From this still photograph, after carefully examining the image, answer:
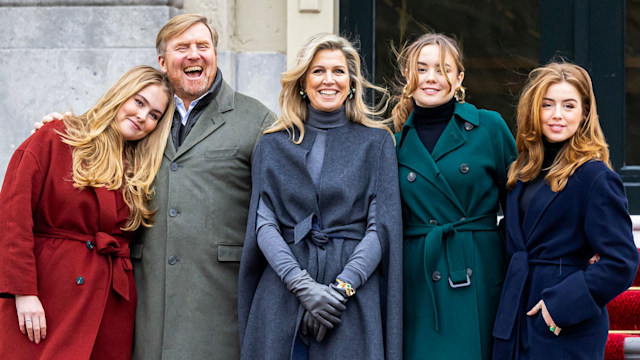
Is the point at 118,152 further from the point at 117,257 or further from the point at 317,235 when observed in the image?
the point at 317,235

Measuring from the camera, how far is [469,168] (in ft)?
11.9

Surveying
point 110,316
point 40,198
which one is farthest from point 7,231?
point 110,316

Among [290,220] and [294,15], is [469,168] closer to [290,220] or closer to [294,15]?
[290,220]

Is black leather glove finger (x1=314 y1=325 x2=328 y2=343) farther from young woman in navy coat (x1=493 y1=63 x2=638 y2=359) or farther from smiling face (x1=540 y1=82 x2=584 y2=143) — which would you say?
smiling face (x1=540 y1=82 x2=584 y2=143)

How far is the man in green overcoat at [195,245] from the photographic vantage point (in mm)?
3852

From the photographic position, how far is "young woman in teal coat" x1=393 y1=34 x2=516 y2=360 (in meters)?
3.54

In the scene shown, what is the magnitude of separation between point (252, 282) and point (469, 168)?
107 cm

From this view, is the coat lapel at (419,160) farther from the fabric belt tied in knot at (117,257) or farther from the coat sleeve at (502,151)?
the fabric belt tied in knot at (117,257)

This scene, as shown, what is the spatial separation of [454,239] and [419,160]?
1.25ft

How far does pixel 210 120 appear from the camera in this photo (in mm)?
4016

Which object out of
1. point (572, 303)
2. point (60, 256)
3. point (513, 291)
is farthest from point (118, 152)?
point (572, 303)

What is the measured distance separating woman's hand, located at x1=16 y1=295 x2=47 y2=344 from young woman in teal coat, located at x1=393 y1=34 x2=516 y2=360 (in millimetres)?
1567

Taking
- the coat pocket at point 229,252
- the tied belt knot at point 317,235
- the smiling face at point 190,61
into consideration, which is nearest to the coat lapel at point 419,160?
the tied belt knot at point 317,235

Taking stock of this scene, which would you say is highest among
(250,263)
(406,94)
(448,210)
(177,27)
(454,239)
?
(177,27)
